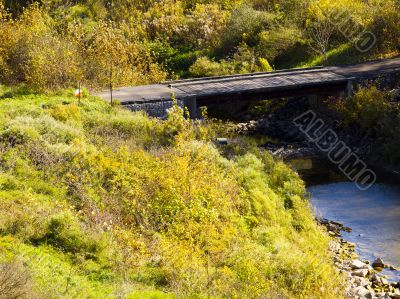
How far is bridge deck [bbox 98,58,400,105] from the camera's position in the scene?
939 inches

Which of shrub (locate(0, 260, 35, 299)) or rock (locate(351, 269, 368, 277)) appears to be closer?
shrub (locate(0, 260, 35, 299))

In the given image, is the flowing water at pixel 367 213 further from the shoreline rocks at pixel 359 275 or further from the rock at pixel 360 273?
the rock at pixel 360 273

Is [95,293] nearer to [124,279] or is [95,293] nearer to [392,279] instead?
[124,279]

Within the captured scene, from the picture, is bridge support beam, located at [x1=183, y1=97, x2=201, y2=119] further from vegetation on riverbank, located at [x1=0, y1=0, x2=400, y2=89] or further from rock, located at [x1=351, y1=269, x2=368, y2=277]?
rock, located at [x1=351, y1=269, x2=368, y2=277]

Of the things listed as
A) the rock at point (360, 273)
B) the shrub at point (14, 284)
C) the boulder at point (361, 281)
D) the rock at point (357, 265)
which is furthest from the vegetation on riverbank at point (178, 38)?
the shrub at point (14, 284)

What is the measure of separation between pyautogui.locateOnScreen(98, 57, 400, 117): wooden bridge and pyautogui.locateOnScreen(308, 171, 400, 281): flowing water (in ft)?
19.3

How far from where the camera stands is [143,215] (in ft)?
42.7

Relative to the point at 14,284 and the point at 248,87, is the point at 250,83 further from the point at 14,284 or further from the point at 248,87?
the point at 14,284

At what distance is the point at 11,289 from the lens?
27.0 feet

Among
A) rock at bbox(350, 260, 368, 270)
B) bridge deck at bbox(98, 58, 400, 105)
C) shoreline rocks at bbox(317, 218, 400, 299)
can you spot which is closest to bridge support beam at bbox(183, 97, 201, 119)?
bridge deck at bbox(98, 58, 400, 105)

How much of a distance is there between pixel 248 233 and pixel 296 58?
21.2m

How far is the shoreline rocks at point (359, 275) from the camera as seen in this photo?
555 inches

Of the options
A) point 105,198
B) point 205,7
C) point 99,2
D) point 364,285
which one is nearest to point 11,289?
point 105,198

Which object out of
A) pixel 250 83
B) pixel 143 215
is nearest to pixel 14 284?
pixel 143 215
